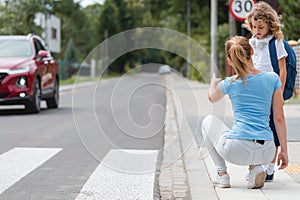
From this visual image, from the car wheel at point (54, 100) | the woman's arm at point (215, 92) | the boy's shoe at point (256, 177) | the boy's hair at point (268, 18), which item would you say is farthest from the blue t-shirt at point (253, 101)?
the car wheel at point (54, 100)

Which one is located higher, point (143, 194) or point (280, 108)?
point (280, 108)

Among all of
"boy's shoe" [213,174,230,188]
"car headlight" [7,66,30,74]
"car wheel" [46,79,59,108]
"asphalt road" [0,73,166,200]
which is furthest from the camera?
"car wheel" [46,79,59,108]

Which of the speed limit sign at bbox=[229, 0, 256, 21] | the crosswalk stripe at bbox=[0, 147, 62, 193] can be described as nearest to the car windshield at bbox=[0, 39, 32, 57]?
the speed limit sign at bbox=[229, 0, 256, 21]

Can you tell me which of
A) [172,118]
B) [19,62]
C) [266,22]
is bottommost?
[172,118]

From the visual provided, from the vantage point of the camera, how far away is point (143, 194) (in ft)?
19.9

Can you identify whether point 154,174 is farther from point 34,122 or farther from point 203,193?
point 34,122

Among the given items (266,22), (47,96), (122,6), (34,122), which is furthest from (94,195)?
(122,6)

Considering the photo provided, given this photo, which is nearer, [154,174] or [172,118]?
[154,174]

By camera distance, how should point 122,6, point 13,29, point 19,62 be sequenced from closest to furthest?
point 19,62 → point 13,29 → point 122,6

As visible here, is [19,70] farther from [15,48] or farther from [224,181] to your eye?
[224,181]

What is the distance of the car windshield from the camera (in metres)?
14.9

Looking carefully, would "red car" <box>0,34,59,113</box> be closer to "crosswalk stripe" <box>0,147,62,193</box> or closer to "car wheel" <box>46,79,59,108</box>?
"car wheel" <box>46,79,59,108</box>

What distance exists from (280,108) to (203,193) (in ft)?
3.51

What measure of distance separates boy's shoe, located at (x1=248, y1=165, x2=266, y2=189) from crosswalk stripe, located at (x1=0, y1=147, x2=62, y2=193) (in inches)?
92.7
